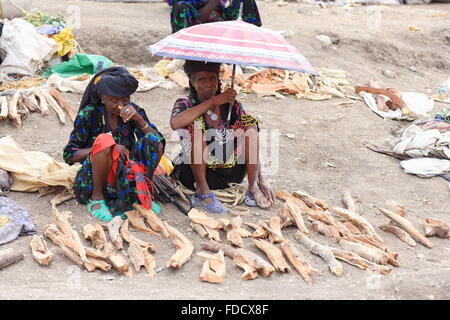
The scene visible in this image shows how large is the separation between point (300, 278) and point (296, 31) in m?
6.12

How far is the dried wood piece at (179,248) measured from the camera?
309cm

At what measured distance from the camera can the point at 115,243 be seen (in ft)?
10.9

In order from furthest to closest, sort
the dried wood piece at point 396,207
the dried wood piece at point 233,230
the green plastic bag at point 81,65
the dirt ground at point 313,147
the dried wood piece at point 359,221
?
the green plastic bag at point 81,65 < the dried wood piece at point 396,207 < the dried wood piece at point 359,221 < the dried wood piece at point 233,230 < the dirt ground at point 313,147

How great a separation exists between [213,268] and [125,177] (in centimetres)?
91

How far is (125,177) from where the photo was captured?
3.65 metres

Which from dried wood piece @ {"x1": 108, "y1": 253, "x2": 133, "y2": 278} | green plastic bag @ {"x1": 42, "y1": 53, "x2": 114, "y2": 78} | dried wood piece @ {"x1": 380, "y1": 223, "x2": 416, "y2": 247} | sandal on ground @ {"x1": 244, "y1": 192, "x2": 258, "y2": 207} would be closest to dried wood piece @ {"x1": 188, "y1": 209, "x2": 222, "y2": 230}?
sandal on ground @ {"x1": 244, "y1": 192, "x2": 258, "y2": 207}

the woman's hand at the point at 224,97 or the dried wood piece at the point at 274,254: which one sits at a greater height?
the woman's hand at the point at 224,97

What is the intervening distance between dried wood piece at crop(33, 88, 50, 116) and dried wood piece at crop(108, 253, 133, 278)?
8.85 feet

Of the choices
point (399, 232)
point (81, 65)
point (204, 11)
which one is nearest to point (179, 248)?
point (399, 232)

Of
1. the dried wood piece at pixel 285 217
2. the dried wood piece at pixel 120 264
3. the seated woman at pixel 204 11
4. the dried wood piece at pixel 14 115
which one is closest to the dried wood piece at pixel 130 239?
the dried wood piece at pixel 120 264

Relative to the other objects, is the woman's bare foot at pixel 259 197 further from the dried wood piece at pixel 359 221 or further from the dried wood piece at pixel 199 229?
the dried wood piece at pixel 199 229

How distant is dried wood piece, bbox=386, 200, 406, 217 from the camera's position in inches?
164
